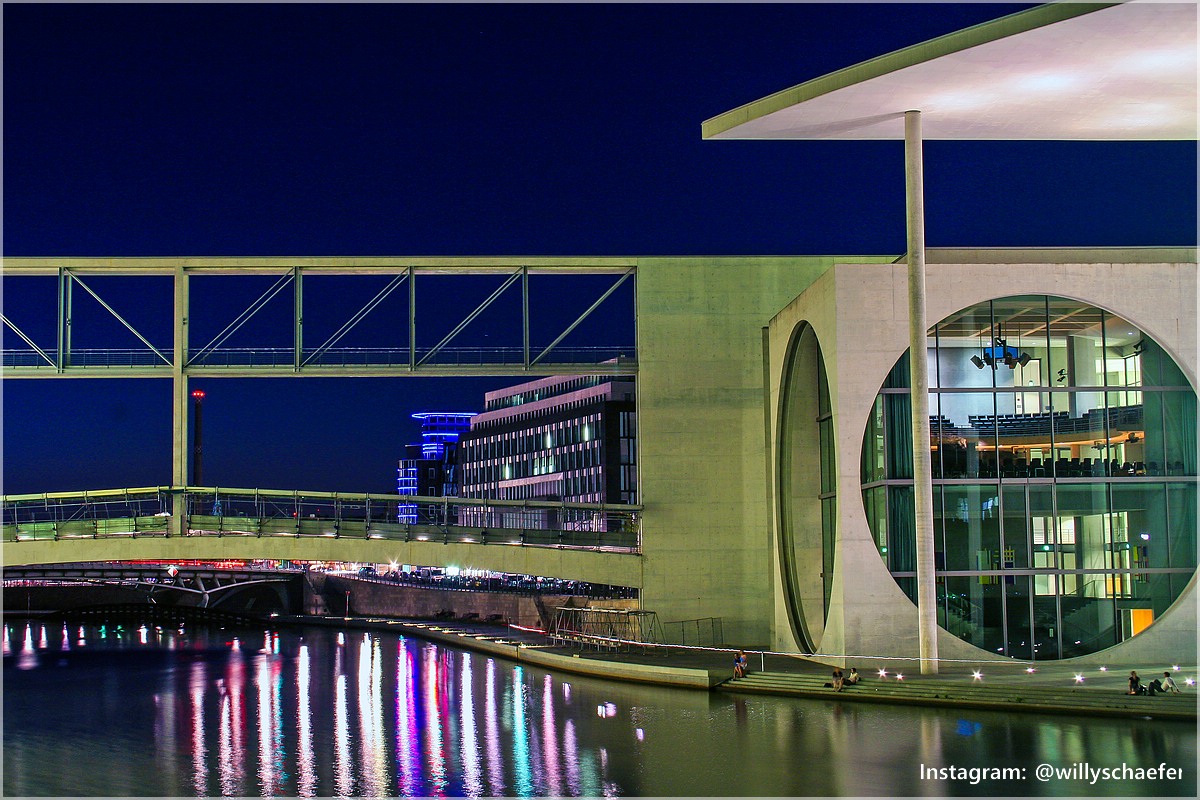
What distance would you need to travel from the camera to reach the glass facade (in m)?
33.7

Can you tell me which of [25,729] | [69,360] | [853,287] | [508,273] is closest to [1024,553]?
[853,287]

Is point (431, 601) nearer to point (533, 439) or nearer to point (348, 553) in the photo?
point (348, 553)

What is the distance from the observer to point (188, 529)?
4278cm

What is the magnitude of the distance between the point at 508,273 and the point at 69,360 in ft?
49.2

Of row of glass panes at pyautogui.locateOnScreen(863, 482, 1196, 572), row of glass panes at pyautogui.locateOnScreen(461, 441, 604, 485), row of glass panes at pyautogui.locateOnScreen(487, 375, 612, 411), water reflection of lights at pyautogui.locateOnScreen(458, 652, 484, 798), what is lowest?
water reflection of lights at pyautogui.locateOnScreen(458, 652, 484, 798)

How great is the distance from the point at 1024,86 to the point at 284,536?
1077 inches

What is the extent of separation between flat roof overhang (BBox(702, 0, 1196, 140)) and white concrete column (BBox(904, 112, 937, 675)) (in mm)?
1441

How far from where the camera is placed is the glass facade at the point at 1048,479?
33.7m

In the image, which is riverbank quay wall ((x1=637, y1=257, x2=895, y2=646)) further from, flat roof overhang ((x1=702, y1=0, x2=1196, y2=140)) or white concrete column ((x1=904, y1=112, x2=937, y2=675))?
white concrete column ((x1=904, y1=112, x2=937, y2=675))

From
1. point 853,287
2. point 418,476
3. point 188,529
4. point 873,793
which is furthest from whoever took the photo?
point 418,476

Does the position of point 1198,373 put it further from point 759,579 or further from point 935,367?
point 759,579

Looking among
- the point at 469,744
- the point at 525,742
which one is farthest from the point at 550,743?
the point at 469,744

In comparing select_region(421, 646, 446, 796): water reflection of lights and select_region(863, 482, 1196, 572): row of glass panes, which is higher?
select_region(863, 482, 1196, 572): row of glass panes

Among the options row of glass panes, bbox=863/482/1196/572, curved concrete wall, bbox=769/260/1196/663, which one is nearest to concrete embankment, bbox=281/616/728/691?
curved concrete wall, bbox=769/260/1196/663
